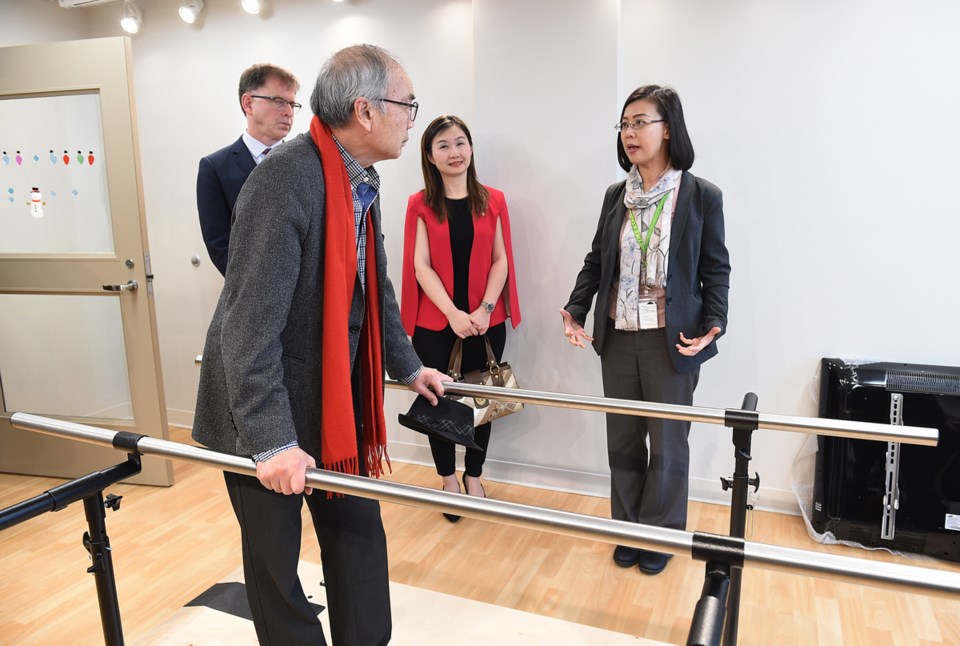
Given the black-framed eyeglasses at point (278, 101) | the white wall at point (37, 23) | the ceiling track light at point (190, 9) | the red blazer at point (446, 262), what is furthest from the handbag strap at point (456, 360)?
the white wall at point (37, 23)

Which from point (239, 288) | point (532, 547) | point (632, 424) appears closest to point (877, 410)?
A: point (632, 424)

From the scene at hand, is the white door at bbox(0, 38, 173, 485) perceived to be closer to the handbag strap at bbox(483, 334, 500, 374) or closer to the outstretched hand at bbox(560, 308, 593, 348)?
the handbag strap at bbox(483, 334, 500, 374)

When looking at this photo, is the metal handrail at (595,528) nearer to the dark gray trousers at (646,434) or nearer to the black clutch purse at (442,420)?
the black clutch purse at (442,420)

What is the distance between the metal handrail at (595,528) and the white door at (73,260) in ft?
6.75

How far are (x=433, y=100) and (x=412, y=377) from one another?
2052 millimetres

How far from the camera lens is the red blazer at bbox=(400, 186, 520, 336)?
2.95 m

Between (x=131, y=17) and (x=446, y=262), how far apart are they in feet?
8.65

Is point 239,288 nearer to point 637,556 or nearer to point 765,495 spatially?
point 637,556

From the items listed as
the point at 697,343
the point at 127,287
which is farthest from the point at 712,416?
the point at 127,287

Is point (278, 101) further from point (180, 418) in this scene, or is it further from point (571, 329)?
point (180, 418)

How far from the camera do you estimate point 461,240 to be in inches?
116

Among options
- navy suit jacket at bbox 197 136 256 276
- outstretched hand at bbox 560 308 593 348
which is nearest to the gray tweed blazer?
navy suit jacket at bbox 197 136 256 276

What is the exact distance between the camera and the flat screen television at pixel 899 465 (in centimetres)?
250

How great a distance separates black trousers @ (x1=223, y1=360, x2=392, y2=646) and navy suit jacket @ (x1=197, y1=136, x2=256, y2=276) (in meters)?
1.17
